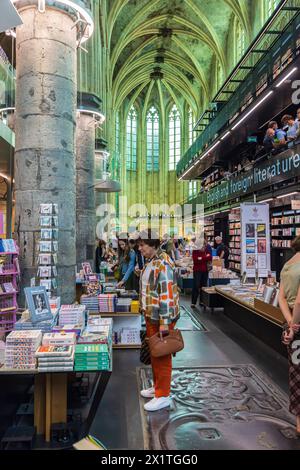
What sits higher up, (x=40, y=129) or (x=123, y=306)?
(x=40, y=129)

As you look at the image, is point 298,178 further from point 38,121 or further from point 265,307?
point 38,121

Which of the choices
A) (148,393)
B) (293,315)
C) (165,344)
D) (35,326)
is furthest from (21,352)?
(293,315)

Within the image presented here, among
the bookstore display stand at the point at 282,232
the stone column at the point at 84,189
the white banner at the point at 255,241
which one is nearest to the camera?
the white banner at the point at 255,241

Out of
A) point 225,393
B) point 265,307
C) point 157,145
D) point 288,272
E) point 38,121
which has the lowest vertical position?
point 225,393

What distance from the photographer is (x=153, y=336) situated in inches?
129

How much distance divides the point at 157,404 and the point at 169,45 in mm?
32018

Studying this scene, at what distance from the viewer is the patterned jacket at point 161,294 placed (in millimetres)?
3270

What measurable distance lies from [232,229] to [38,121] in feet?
40.1

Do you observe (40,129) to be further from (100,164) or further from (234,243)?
(234,243)

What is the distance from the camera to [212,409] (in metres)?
3.37

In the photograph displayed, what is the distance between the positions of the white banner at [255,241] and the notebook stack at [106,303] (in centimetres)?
327

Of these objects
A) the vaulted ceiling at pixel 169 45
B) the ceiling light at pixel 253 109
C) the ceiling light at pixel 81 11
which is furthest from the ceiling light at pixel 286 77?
the vaulted ceiling at pixel 169 45

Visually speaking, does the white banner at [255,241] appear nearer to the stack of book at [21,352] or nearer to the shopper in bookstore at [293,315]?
the shopper in bookstore at [293,315]
